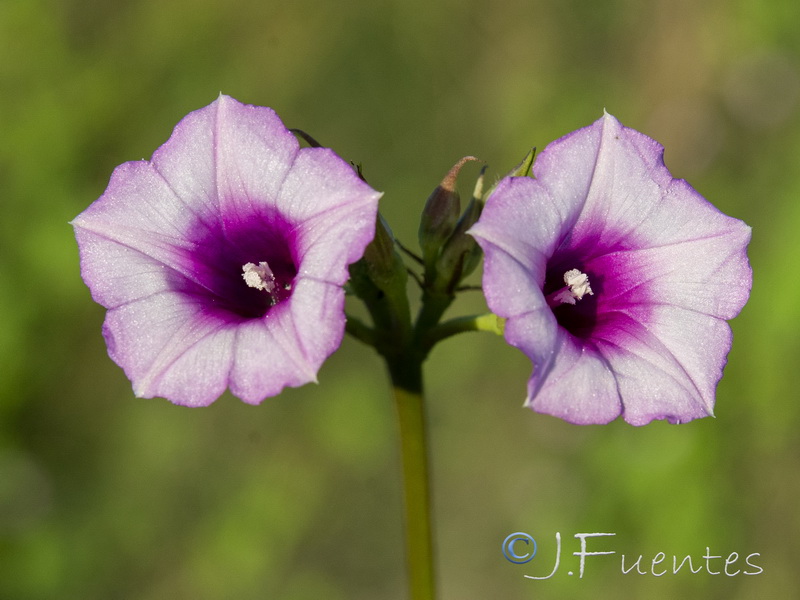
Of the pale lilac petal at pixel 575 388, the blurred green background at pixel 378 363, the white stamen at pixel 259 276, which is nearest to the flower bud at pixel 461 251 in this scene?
the pale lilac petal at pixel 575 388

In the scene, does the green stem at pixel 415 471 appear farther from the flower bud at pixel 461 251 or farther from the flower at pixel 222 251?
the flower at pixel 222 251

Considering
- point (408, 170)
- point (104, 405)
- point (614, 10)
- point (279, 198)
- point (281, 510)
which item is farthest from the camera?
point (614, 10)

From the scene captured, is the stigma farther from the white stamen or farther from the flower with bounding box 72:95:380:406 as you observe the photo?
the white stamen

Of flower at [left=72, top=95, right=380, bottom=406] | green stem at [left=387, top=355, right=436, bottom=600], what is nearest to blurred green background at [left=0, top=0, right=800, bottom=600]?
green stem at [left=387, top=355, right=436, bottom=600]

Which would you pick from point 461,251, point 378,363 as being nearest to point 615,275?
point 461,251

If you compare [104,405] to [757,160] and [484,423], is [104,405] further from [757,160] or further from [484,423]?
[757,160]

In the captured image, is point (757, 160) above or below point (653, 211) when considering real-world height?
below

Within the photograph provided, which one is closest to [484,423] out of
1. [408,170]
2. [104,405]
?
[408,170]

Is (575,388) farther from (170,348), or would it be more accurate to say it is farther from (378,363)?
(378,363)
